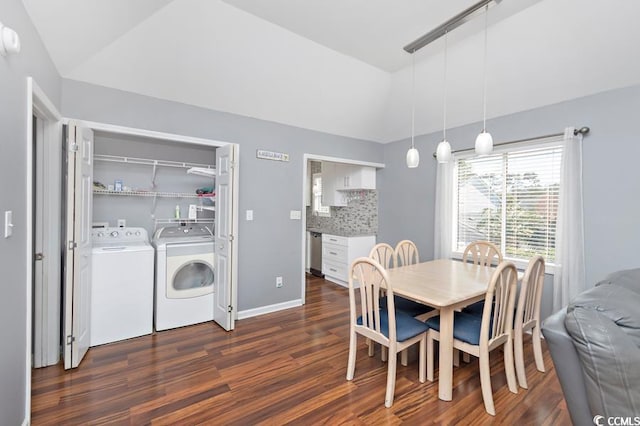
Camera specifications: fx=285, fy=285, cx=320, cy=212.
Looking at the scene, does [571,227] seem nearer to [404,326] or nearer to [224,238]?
[404,326]

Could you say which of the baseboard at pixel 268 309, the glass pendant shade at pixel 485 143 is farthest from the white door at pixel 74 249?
the glass pendant shade at pixel 485 143

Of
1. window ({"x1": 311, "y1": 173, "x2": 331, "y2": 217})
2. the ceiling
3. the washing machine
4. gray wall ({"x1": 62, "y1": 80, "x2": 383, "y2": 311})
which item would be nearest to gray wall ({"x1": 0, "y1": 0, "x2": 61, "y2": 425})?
the ceiling

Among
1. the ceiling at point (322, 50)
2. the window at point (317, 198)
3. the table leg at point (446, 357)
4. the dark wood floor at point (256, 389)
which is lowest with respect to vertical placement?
the dark wood floor at point (256, 389)

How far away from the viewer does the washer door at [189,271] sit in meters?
3.02

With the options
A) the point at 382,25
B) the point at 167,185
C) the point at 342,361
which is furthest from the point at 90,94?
the point at 342,361

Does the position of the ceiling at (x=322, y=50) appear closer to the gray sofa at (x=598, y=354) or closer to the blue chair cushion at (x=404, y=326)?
the gray sofa at (x=598, y=354)

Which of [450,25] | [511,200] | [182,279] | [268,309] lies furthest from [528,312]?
[182,279]

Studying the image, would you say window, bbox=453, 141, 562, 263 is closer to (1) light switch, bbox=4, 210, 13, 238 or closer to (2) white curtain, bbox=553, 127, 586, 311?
(2) white curtain, bbox=553, 127, 586, 311

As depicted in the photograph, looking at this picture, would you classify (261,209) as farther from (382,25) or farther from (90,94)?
(382,25)

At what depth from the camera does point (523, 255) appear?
330 centimetres

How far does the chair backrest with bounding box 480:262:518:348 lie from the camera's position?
6.03 ft

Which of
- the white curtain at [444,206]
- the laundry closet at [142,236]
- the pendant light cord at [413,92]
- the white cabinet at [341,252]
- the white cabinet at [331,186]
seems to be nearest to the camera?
the laundry closet at [142,236]

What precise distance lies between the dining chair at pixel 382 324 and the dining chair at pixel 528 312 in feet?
2.18

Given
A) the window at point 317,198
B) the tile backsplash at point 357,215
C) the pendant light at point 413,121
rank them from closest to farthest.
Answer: the pendant light at point 413,121
the tile backsplash at point 357,215
the window at point 317,198
